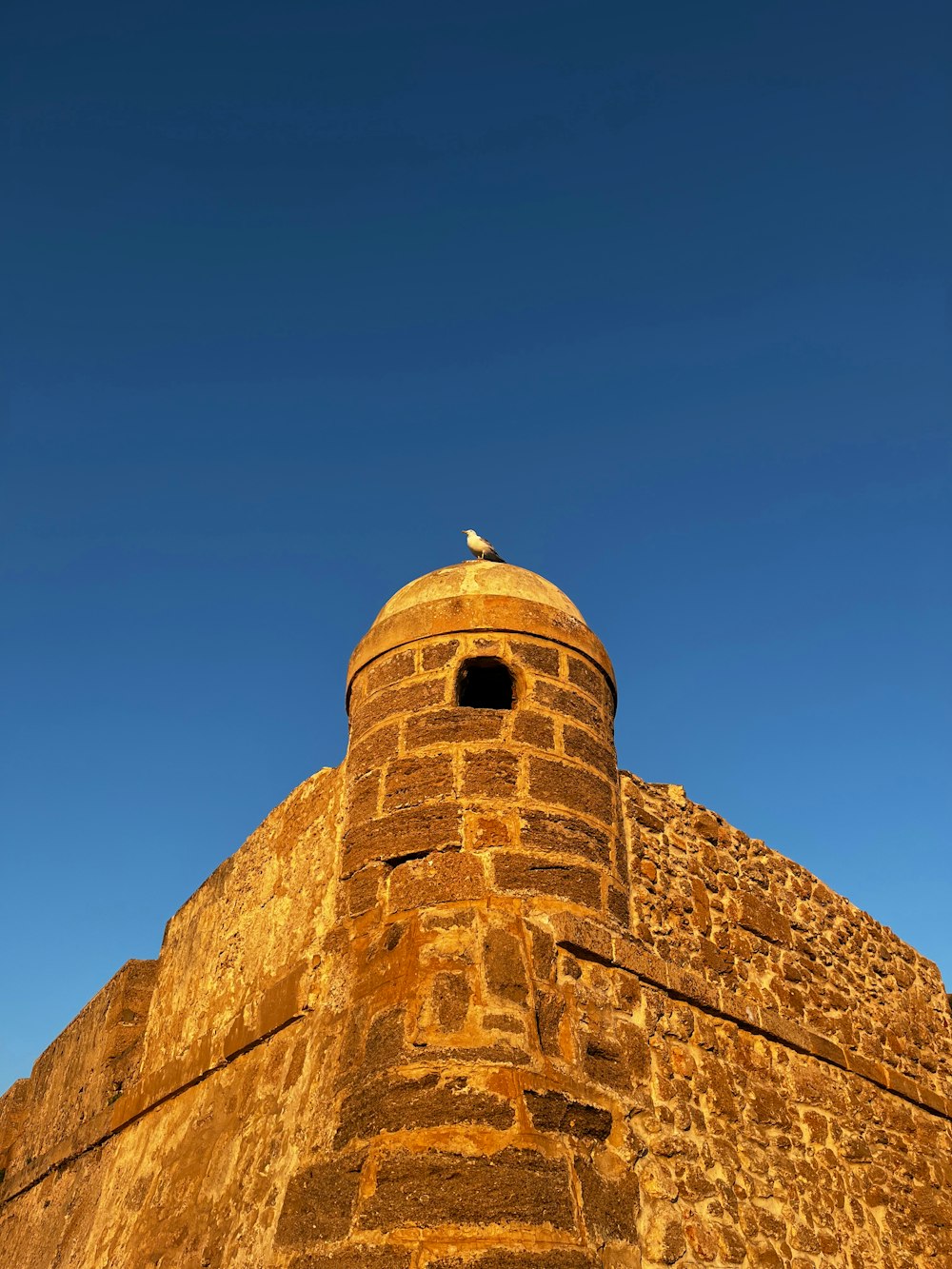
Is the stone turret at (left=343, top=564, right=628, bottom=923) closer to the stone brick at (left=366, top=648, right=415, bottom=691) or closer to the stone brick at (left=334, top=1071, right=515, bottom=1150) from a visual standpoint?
the stone brick at (left=366, top=648, right=415, bottom=691)

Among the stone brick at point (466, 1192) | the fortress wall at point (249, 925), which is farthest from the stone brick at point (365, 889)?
the stone brick at point (466, 1192)

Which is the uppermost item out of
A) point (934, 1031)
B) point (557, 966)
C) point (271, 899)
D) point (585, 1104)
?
point (934, 1031)

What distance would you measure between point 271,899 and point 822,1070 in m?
3.24

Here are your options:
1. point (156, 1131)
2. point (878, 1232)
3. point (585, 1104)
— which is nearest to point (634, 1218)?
point (585, 1104)

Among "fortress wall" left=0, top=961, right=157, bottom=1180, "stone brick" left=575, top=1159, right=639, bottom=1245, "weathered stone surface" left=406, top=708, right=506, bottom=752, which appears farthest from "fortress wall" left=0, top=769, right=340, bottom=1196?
"stone brick" left=575, top=1159, right=639, bottom=1245

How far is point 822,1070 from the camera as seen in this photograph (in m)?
6.05

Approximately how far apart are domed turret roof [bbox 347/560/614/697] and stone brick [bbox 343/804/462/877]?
1.00 m

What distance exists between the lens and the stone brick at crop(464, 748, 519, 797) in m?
4.81

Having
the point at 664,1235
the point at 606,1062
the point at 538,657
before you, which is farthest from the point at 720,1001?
the point at 538,657

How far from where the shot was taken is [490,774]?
4.86 m

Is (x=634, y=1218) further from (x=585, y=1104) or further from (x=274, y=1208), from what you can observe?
(x=274, y=1208)

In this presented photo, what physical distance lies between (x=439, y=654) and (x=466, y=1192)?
2472 mm

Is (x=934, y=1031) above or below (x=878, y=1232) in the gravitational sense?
above

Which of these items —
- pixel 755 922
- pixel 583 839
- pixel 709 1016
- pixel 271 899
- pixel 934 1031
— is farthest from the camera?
pixel 934 1031
